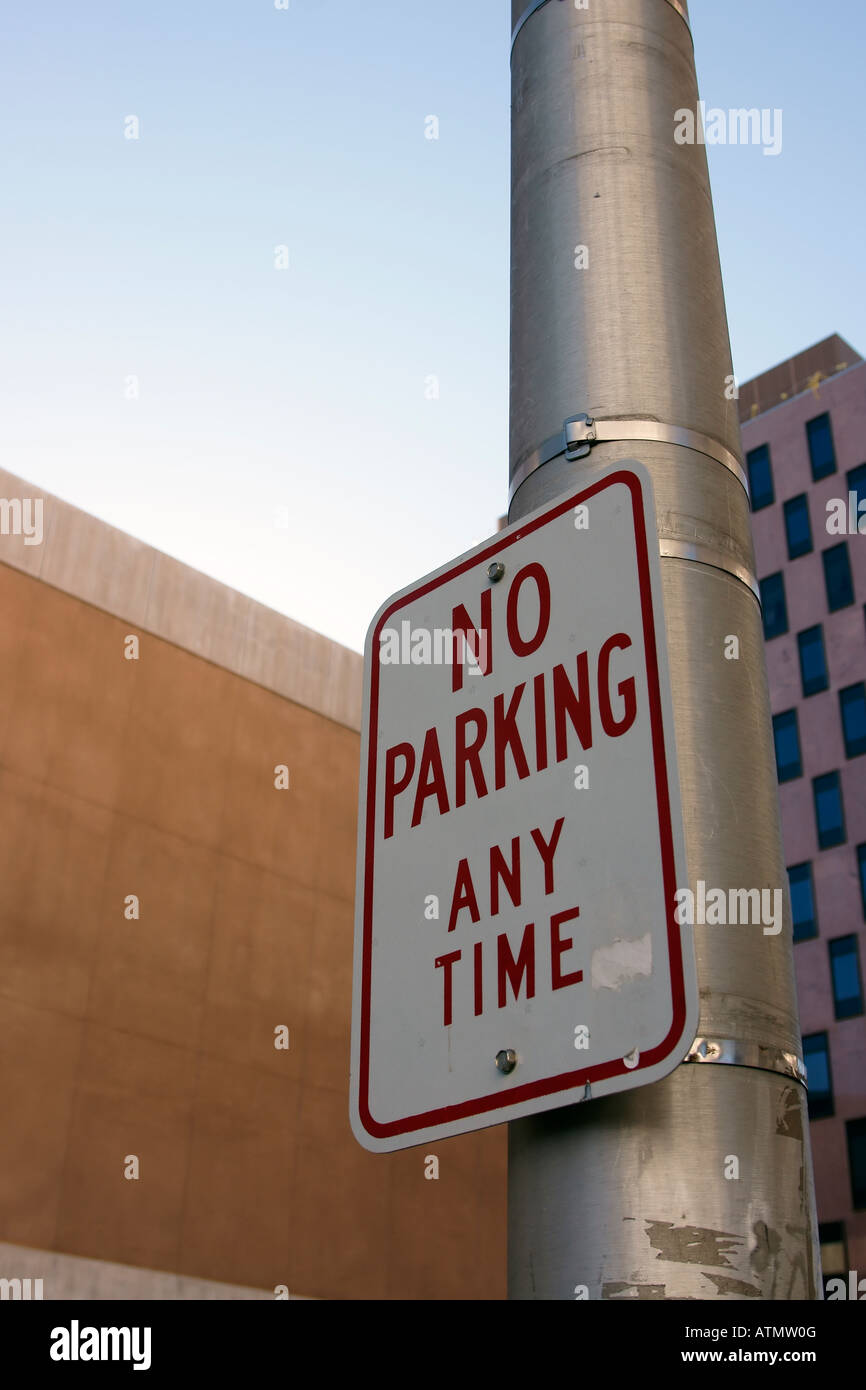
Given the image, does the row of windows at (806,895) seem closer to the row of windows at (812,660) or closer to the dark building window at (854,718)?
the dark building window at (854,718)

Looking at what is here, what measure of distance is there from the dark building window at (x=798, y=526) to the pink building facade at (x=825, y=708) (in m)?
0.04

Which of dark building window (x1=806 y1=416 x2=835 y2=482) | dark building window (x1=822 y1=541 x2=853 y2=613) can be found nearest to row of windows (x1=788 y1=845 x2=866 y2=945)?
dark building window (x1=822 y1=541 x2=853 y2=613)

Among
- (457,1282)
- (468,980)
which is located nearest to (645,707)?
(468,980)

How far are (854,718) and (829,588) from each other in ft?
13.6

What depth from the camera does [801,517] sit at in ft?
143

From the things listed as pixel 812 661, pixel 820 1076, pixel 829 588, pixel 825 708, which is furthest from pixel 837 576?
pixel 820 1076

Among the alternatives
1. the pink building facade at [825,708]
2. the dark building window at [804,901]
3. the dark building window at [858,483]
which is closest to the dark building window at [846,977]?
the pink building facade at [825,708]

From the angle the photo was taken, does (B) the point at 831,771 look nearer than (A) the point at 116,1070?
No

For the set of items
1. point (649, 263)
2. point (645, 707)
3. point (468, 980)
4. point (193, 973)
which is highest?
point (193, 973)

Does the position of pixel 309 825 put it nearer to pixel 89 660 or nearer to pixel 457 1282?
pixel 89 660

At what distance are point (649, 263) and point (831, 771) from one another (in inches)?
1549

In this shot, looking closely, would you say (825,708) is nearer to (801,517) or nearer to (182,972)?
(801,517)

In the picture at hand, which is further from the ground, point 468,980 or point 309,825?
point 309,825
